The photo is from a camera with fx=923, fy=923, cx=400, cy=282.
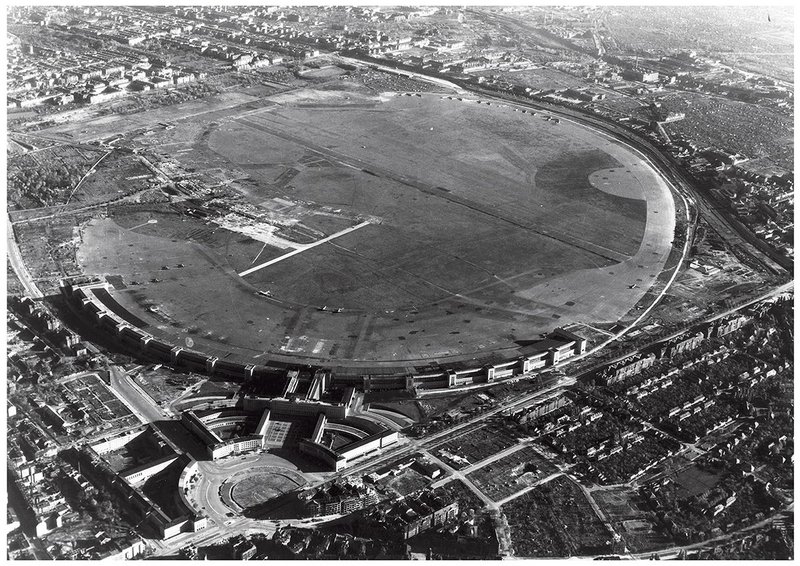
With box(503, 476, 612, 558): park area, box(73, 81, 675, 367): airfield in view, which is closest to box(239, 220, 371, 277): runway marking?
box(73, 81, 675, 367): airfield

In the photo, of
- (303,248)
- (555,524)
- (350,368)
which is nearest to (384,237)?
(303,248)

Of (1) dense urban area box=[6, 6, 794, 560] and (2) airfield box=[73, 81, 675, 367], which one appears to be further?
(2) airfield box=[73, 81, 675, 367]

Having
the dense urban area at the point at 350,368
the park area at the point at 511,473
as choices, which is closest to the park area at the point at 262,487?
the dense urban area at the point at 350,368

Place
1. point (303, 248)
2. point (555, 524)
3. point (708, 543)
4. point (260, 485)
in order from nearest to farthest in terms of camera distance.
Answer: point (708, 543)
point (555, 524)
point (260, 485)
point (303, 248)

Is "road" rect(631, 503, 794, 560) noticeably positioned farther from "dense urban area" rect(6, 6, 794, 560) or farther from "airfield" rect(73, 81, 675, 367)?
"airfield" rect(73, 81, 675, 367)

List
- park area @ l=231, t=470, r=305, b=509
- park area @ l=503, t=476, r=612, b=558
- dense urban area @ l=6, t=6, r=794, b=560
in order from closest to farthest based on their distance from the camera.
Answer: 1. park area @ l=503, t=476, r=612, b=558
2. dense urban area @ l=6, t=6, r=794, b=560
3. park area @ l=231, t=470, r=305, b=509

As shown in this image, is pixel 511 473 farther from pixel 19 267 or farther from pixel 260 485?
pixel 19 267

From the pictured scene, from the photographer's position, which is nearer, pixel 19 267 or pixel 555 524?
pixel 555 524

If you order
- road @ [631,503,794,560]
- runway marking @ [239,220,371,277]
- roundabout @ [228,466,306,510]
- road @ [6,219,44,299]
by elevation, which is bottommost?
road @ [6,219,44,299]

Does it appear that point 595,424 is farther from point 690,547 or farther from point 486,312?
point 486,312
